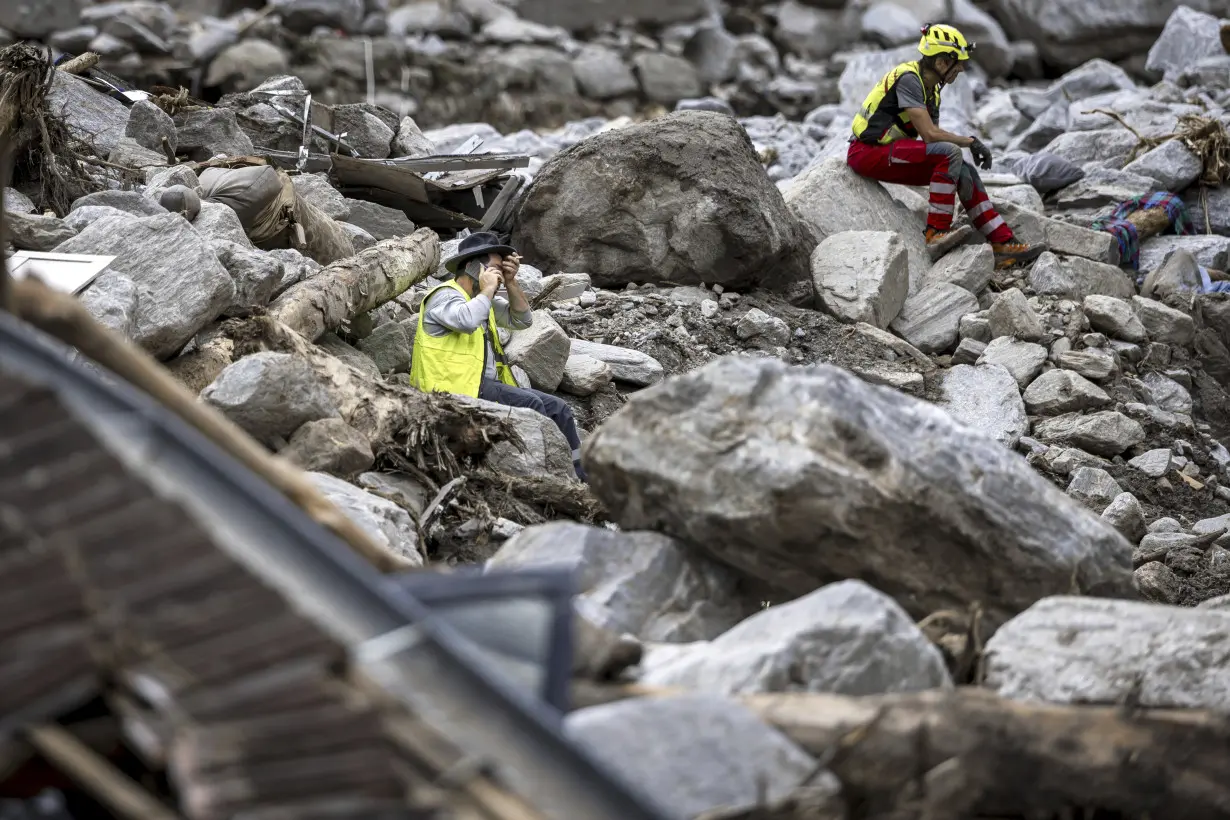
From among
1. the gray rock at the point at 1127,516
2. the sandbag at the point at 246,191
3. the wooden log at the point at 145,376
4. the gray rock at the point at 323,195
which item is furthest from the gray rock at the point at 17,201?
the gray rock at the point at 1127,516

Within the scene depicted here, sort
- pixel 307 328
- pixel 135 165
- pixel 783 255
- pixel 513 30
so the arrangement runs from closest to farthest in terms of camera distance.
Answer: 1. pixel 307 328
2. pixel 135 165
3. pixel 783 255
4. pixel 513 30

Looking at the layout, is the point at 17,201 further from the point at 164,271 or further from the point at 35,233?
the point at 164,271

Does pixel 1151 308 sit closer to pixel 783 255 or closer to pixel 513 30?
pixel 783 255

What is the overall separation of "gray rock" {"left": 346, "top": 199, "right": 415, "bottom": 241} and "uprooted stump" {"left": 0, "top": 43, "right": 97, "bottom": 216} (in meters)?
1.94

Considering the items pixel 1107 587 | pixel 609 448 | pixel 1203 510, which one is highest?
pixel 609 448

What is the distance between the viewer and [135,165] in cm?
845

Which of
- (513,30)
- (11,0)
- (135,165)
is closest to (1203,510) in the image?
(135,165)

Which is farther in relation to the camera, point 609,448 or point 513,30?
point 513,30

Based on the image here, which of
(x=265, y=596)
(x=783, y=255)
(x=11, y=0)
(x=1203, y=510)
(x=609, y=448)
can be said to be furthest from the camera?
(x=11, y=0)

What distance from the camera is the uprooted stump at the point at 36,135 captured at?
730 cm

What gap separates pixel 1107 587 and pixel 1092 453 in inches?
171

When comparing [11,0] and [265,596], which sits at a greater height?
[265,596]

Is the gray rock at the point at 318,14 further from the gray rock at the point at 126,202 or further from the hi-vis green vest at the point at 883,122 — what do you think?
the gray rock at the point at 126,202

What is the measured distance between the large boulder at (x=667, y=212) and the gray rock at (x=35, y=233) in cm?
389
